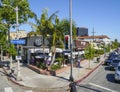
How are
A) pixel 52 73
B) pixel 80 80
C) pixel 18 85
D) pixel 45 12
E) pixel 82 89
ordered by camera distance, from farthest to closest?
1. pixel 45 12
2. pixel 52 73
3. pixel 80 80
4. pixel 18 85
5. pixel 82 89

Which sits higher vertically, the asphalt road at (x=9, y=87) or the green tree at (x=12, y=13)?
the green tree at (x=12, y=13)

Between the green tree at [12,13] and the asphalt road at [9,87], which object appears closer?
the asphalt road at [9,87]

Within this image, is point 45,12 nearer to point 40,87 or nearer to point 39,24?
point 39,24

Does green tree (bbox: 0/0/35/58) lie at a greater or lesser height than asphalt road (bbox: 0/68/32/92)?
greater

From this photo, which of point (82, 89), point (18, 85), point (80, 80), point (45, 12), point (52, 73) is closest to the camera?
point (82, 89)

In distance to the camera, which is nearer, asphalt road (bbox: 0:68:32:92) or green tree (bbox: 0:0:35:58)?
asphalt road (bbox: 0:68:32:92)

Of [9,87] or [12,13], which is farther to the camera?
[12,13]

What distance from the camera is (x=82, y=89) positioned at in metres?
20.7

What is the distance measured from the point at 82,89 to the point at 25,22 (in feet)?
52.7

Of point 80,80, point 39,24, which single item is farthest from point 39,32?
point 80,80

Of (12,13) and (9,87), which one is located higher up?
(12,13)

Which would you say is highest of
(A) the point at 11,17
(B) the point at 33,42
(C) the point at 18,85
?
(A) the point at 11,17

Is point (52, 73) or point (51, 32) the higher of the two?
point (51, 32)

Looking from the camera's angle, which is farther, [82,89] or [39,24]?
[39,24]
